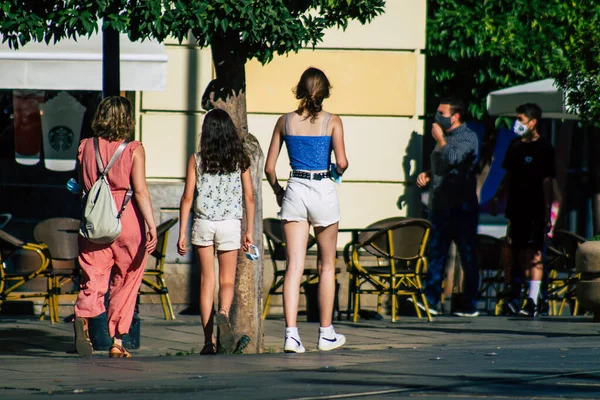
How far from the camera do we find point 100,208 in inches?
330

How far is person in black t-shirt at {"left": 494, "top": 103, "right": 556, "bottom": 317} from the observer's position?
12648mm

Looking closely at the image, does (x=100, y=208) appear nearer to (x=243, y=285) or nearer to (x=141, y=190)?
(x=141, y=190)

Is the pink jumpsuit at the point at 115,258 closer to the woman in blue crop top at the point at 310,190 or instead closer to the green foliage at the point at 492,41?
the woman in blue crop top at the point at 310,190

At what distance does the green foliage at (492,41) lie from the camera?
14391 millimetres

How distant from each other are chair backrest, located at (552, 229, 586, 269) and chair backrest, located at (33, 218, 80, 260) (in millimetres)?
4859

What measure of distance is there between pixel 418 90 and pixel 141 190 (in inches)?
201

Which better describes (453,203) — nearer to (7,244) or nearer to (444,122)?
(444,122)

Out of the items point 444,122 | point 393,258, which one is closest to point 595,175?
point 444,122

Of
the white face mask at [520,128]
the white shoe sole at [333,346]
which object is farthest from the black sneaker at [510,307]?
the white shoe sole at [333,346]

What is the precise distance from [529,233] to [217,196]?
187 inches

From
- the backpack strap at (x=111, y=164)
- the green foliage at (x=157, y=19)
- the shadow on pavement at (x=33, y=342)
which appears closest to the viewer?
the green foliage at (x=157, y=19)

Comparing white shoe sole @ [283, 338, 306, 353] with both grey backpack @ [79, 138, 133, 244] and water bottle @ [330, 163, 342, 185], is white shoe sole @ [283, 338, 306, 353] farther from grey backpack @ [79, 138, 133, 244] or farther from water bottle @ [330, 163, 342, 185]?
grey backpack @ [79, 138, 133, 244]

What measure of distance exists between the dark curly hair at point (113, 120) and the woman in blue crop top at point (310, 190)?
3.46ft

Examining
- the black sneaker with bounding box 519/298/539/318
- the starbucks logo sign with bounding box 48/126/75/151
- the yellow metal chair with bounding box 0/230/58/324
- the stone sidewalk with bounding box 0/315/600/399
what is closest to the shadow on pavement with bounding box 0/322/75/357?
the stone sidewalk with bounding box 0/315/600/399
